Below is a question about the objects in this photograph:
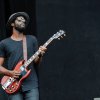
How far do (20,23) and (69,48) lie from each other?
2036 mm

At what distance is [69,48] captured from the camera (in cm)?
1014

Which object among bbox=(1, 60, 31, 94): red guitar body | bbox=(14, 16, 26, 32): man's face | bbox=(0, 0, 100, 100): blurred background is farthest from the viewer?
bbox=(0, 0, 100, 100): blurred background

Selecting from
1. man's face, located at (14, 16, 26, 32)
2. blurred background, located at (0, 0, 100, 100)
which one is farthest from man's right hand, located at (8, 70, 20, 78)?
blurred background, located at (0, 0, 100, 100)

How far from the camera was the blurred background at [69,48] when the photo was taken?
32.8ft

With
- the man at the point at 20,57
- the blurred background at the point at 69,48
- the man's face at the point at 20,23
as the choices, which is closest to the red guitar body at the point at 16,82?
the man at the point at 20,57

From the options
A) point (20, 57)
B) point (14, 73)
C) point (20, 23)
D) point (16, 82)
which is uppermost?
point (20, 23)

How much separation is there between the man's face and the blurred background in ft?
5.07

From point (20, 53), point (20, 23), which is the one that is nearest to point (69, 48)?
point (20, 23)

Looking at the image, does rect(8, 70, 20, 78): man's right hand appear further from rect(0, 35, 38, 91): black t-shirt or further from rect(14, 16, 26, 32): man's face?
rect(14, 16, 26, 32): man's face

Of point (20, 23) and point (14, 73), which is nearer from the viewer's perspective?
point (14, 73)

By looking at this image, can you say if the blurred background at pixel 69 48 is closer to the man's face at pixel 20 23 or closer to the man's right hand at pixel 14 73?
the man's face at pixel 20 23

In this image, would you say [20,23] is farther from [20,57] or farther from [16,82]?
[16,82]

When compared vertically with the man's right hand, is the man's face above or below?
above

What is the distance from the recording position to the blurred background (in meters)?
9.99
